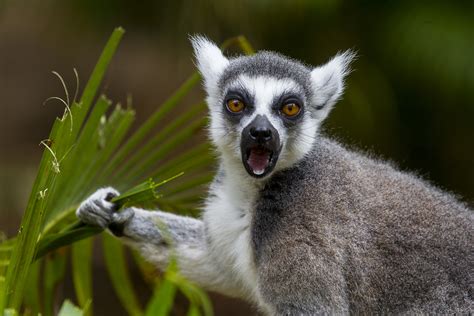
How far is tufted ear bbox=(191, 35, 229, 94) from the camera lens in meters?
4.80

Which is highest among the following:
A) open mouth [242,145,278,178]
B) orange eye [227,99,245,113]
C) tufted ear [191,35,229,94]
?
tufted ear [191,35,229,94]

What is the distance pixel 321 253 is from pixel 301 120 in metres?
0.86

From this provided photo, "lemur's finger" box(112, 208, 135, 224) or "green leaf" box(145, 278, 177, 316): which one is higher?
"lemur's finger" box(112, 208, 135, 224)

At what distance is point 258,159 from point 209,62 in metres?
0.95

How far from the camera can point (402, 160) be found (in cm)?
819

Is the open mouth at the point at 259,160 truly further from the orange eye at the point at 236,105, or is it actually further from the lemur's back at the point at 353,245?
the orange eye at the point at 236,105

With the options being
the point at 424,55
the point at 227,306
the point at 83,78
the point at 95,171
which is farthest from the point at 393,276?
the point at 83,78

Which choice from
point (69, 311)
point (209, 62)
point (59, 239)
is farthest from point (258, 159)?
point (69, 311)

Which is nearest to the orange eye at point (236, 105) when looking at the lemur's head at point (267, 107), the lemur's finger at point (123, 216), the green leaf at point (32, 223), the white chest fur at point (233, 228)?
the lemur's head at point (267, 107)

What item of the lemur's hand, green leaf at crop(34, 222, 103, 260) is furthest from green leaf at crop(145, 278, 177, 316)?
the lemur's hand

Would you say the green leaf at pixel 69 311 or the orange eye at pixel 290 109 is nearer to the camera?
the green leaf at pixel 69 311

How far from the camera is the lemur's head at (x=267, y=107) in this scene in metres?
4.22

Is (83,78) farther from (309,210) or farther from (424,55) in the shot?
(309,210)

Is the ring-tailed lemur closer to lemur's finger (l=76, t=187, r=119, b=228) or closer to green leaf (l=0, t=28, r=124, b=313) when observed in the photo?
lemur's finger (l=76, t=187, r=119, b=228)
